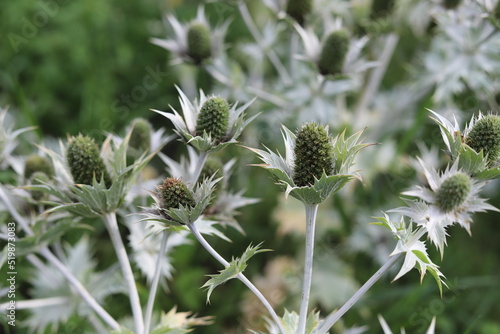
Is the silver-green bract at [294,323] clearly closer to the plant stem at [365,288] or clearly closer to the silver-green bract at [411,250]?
the plant stem at [365,288]

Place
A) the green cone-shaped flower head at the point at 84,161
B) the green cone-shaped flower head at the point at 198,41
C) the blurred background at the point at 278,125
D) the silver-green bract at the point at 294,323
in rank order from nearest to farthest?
the silver-green bract at the point at 294,323
the green cone-shaped flower head at the point at 84,161
the green cone-shaped flower head at the point at 198,41
the blurred background at the point at 278,125

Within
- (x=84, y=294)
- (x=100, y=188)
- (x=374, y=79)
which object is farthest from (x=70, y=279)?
(x=374, y=79)

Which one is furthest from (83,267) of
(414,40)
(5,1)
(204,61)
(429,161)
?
(414,40)

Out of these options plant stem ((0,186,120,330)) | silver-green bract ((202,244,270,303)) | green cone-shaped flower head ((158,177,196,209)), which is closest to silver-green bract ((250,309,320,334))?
silver-green bract ((202,244,270,303))

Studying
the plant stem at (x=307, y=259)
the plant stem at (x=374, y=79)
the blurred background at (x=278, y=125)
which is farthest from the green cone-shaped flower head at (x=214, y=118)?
the plant stem at (x=374, y=79)

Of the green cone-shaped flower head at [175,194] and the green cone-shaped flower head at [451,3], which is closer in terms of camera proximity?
the green cone-shaped flower head at [175,194]

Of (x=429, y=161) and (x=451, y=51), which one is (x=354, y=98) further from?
(x=429, y=161)
